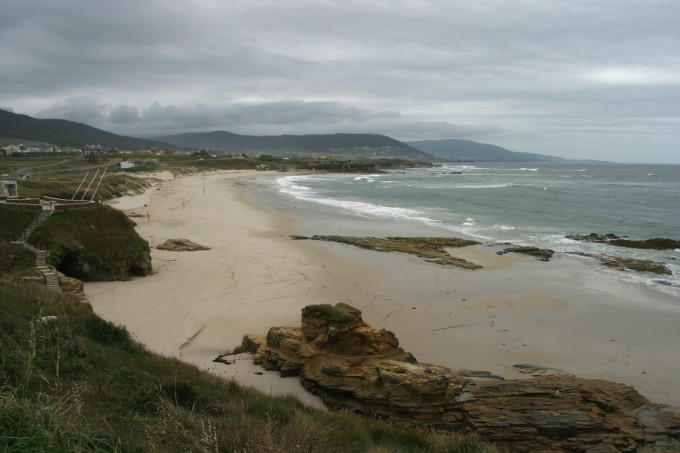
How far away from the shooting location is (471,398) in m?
7.12

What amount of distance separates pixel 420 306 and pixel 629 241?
17.2 metres

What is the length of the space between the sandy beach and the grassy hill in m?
154

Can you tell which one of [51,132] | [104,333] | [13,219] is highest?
[51,132]

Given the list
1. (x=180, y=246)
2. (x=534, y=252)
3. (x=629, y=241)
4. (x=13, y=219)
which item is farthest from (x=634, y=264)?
(x=13, y=219)

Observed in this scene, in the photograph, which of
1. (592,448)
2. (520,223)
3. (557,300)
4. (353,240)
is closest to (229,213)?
(353,240)

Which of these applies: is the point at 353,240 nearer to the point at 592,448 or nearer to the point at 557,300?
the point at 557,300

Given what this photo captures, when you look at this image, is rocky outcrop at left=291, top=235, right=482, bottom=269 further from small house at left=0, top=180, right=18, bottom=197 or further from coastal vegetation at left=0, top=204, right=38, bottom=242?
small house at left=0, top=180, right=18, bottom=197

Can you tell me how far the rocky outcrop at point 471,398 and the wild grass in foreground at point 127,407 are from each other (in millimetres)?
660

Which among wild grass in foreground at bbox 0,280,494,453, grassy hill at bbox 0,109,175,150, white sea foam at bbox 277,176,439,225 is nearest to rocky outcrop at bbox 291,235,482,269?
white sea foam at bbox 277,176,439,225

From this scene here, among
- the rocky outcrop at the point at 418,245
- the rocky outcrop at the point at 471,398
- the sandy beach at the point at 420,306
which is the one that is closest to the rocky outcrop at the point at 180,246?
the sandy beach at the point at 420,306

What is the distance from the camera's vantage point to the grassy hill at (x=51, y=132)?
485 ft

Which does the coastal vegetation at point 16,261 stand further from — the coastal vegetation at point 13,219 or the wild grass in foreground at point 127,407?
the wild grass in foreground at point 127,407

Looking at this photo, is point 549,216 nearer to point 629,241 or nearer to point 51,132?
point 629,241

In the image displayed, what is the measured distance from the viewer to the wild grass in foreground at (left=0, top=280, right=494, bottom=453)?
3773 mm
